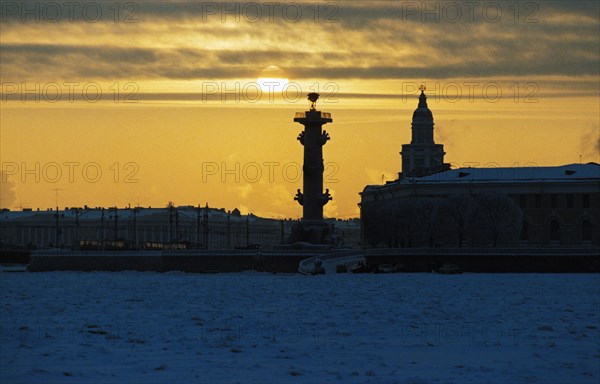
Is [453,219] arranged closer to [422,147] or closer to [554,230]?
[554,230]

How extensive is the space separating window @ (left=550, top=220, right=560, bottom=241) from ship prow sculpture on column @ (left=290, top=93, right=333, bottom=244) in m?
28.2

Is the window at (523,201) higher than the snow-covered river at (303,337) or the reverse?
higher

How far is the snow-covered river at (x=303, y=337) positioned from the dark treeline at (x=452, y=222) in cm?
4413

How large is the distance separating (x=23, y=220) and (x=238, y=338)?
16822cm

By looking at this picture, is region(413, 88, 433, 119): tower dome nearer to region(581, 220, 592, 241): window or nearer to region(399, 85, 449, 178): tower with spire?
region(399, 85, 449, 178): tower with spire

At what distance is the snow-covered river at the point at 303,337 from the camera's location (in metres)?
23.9

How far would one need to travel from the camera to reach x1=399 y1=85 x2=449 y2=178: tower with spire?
148m

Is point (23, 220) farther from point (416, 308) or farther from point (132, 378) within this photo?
point (132, 378)

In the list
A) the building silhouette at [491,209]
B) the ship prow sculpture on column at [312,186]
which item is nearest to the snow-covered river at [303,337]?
the ship prow sculpture on column at [312,186]

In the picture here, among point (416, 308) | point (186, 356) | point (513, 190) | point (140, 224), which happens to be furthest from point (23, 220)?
point (186, 356)

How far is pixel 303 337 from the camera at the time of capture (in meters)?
30.0

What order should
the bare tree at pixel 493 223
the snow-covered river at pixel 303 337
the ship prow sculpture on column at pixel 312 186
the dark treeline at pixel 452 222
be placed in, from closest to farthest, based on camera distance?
the snow-covered river at pixel 303 337
the ship prow sculpture on column at pixel 312 186
the bare tree at pixel 493 223
the dark treeline at pixel 452 222

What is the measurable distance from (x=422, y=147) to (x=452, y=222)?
53.2 m

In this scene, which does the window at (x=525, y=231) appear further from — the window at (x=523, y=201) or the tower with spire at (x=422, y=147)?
the tower with spire at (x=422, y=147)
